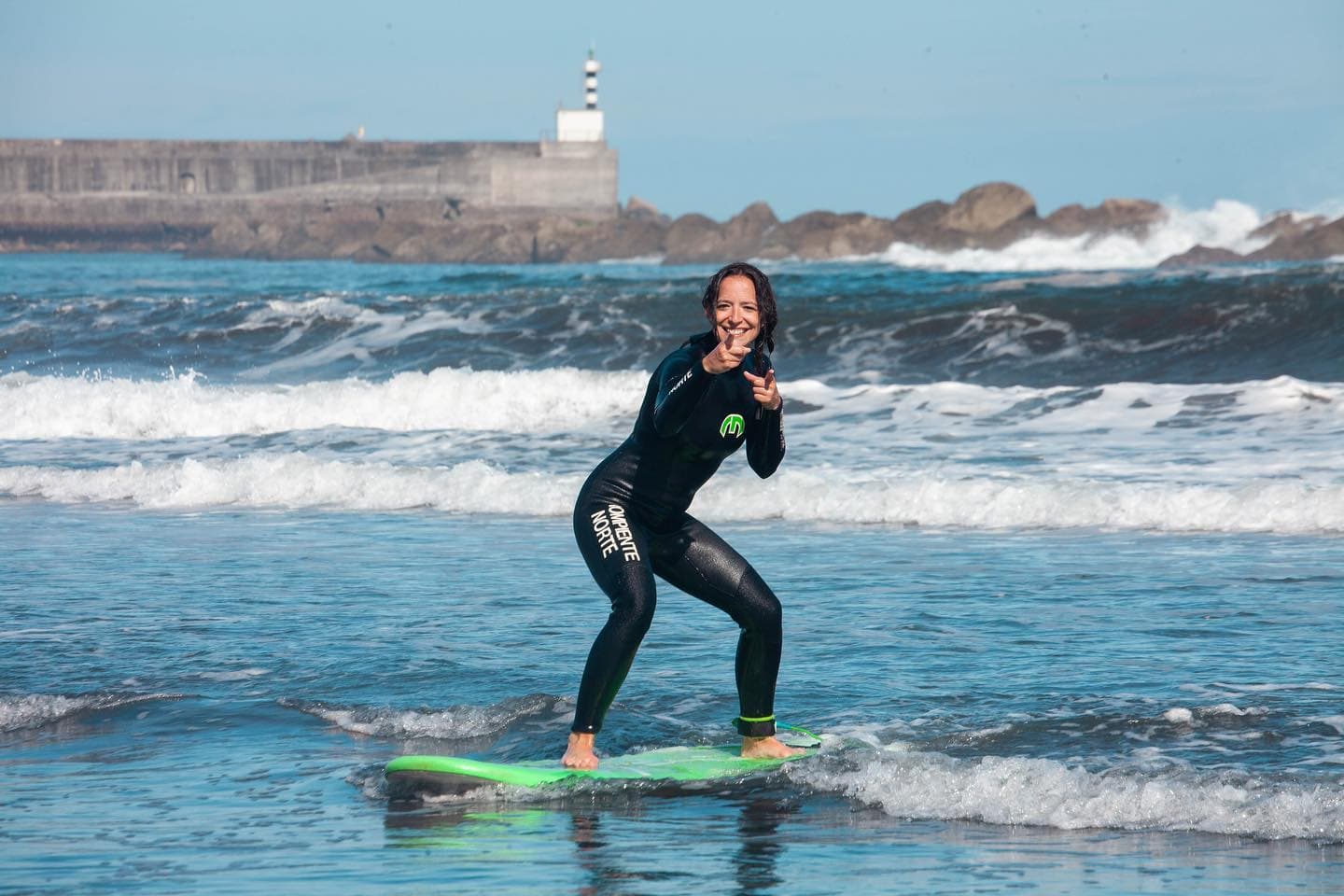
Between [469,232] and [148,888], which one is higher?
[469,232]

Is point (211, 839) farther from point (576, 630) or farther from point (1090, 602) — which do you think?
point (1090, 602)

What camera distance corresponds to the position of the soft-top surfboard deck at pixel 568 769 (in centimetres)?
486

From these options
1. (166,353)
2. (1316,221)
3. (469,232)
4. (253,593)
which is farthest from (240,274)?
(253,593)

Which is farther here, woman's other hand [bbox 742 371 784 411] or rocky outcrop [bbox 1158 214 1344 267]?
Result: rocky outcrop [bbox 1158 214 1344 267]

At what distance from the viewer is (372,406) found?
17656 mm

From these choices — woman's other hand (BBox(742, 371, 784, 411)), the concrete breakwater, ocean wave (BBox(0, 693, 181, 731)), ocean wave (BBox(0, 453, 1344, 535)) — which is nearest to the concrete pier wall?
the concrete breakwater

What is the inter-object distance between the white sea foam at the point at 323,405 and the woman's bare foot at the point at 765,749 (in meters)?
11.5

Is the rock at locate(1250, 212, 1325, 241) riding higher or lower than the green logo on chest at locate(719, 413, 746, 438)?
higher

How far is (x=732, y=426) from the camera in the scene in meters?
4.89

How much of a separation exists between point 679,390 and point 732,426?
0.67ft

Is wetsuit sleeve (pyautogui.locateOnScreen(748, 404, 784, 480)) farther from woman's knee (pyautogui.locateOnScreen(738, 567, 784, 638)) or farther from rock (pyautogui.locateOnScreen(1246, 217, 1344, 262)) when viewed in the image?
rock (pyautogui.locateOnScreen(1246, 217, 1344, 262))

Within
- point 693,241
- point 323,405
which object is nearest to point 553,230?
point 693,241

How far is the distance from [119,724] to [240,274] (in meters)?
53.1

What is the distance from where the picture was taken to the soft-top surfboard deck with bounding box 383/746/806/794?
15.9 feet
